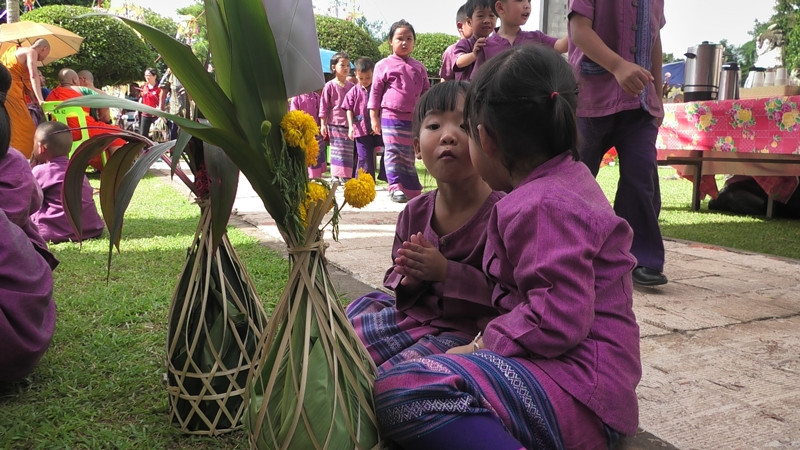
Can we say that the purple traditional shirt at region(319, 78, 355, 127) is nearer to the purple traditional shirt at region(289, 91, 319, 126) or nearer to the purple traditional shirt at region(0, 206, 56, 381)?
the purple traditional shirt at region(289, 91, 319, 126)

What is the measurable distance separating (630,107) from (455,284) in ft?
5.66

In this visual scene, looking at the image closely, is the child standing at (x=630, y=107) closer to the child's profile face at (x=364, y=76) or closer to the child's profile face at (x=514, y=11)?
the child's profile face at (x=514, y=11)

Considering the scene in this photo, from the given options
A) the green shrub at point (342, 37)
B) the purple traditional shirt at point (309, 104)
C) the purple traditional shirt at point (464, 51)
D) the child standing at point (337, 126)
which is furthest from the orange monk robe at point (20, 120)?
the green shrub at point (342, 37)

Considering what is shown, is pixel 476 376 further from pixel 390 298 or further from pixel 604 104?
pixel 604 104

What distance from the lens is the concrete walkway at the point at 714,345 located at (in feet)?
5.49

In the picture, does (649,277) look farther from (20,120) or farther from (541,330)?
(20,120)

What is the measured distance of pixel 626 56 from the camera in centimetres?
303

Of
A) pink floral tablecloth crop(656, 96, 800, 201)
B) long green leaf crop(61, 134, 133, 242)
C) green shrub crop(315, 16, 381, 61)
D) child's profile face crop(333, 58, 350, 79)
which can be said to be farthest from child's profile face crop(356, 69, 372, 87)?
green shrub crop(315, 16, 381, 61)

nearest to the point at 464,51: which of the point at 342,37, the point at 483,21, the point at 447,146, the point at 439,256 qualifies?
the point at 483,21

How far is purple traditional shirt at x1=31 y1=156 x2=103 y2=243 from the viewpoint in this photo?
4520 mm

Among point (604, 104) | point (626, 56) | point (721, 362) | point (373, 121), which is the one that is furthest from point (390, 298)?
point (373, 121)

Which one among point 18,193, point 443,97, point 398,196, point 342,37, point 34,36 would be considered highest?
point 342,37

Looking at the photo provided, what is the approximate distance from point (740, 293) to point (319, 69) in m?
2.56

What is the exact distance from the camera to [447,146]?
1.77 m
